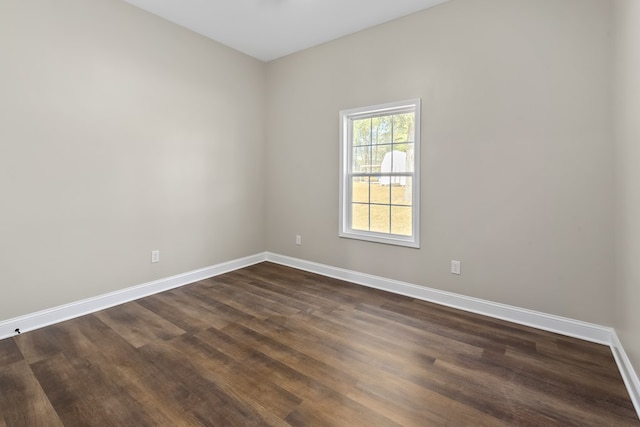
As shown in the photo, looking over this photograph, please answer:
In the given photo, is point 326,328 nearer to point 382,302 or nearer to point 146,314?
point 382,302

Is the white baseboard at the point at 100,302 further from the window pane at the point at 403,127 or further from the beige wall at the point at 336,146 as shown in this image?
the window pane at the point at 403,127

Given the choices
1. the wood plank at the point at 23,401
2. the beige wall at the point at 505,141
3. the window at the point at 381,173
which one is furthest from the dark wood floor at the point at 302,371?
the window at the point at 381,173

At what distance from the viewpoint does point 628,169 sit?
6.03 feet

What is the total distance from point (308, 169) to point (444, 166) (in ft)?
5.73

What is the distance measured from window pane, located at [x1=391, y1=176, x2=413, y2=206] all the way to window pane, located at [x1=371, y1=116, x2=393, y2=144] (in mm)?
477

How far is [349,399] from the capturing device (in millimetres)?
1649

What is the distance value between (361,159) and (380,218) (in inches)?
29.8

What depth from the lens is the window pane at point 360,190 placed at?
3555 millimetres

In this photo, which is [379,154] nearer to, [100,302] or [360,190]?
[360,190]

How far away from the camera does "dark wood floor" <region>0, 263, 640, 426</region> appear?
1.54 m

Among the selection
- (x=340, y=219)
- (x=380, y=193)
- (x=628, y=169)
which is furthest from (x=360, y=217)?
(x=628, y=169)

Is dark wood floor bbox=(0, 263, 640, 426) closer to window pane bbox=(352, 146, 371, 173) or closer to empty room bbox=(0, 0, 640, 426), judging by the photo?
empty room bbox=(0, 0, 640, 426)

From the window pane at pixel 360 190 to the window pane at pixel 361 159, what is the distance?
115 millimetres

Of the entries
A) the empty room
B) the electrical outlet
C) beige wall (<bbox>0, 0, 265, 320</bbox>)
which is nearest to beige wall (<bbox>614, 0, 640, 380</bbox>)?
the empty room
